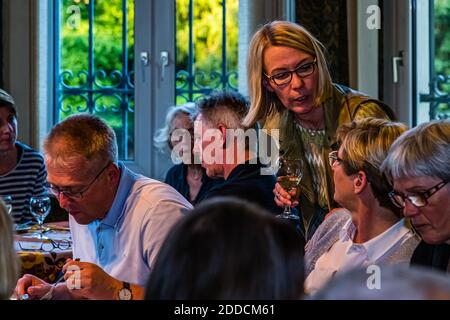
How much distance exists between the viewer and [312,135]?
3195 millimetres

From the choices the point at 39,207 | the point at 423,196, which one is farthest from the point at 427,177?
the point at 39,207

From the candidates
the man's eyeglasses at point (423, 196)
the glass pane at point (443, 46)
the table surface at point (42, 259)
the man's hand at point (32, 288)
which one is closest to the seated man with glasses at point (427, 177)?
the man's eyeglasses at point (423, 196)

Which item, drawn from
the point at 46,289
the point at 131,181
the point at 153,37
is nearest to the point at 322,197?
the point at 131,181

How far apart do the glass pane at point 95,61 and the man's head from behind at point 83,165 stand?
3202 millimetres

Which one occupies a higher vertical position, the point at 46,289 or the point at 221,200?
the point at 221,200

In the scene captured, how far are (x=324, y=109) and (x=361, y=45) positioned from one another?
2.17 m

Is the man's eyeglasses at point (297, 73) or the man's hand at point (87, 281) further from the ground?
the man's eyeglasses at point (297, 73)

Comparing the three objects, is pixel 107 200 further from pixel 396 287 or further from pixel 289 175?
pixel 396 287

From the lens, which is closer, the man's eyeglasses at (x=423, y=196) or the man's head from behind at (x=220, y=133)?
the man's eyeglasses at (x=423, y=196)

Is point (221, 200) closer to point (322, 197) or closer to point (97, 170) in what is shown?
point (97, 170)

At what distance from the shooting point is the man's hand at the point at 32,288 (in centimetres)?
251

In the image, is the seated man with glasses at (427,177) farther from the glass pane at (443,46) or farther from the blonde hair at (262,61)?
the glass pane at (443,46)

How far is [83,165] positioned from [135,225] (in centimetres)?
24

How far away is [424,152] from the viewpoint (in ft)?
7.19
